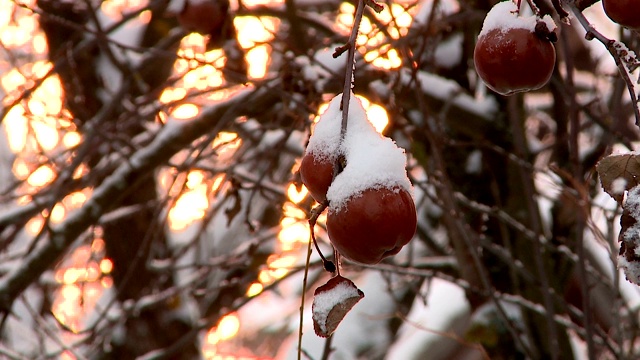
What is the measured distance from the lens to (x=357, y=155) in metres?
0.74

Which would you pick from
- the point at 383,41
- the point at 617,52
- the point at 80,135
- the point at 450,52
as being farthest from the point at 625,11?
the point at 80,135

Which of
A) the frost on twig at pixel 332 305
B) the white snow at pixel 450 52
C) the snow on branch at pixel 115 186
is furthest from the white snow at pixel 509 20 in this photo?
the white snow at pixel 450 52

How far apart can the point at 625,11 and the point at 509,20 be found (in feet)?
0.48

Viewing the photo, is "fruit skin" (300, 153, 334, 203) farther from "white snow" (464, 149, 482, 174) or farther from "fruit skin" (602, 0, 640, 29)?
"white snow" (464, 149, 482, 174)

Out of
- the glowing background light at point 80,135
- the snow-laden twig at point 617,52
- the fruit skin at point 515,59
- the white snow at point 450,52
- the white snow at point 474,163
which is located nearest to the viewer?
the snow-laden twig at point 617,52

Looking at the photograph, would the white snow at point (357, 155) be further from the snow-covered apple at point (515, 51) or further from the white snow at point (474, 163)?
the white snow at point (474, 163)

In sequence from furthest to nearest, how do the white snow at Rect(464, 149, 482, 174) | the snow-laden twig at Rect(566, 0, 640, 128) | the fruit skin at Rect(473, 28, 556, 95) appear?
the white snow at Rect(464, 149, 482, 174)
the fruit skin at Rect(473, 28, 556, 95)
the snow-laden twig at Rect(566, 0, 640, 128)

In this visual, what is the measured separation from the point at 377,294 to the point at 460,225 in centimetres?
168

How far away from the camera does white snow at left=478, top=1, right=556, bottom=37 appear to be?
0.86 metres

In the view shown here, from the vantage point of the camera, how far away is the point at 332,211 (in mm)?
755

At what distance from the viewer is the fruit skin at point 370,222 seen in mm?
746

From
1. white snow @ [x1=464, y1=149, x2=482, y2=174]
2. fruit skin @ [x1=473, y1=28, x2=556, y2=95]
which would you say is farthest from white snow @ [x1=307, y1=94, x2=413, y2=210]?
white snow @ [x1=464, y1=149, x2=482, y2=174]

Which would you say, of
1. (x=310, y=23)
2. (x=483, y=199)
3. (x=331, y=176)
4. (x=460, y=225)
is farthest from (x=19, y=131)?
(x=331, y=176)

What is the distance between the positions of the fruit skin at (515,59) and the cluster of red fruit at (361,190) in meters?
0.18
